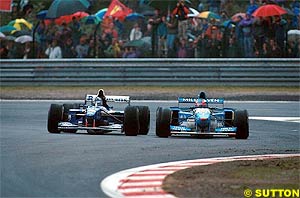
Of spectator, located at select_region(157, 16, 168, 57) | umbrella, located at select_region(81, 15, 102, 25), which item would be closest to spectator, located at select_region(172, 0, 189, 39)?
spectator, located at select_region(157, 16, 168, 57)

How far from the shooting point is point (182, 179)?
416 inches

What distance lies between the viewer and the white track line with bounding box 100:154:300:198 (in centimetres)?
960

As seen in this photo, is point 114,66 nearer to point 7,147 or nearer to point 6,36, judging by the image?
point 6,36

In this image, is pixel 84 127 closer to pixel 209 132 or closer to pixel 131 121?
pixel 131 121

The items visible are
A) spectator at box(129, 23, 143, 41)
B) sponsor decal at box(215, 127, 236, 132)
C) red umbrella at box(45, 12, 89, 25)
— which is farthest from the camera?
red umbrella at box(45, 12, 89, 25)

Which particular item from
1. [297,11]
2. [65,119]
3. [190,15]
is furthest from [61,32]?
[65,119]

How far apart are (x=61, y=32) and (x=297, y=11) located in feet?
25.4

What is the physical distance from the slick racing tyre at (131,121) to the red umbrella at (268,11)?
1222 cm

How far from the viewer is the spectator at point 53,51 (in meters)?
30.5

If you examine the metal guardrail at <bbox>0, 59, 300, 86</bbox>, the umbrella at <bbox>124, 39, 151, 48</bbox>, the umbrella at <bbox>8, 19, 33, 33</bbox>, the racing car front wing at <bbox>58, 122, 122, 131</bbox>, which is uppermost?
the umbrella at <bbox>8, 19, 33, 33</bbox>

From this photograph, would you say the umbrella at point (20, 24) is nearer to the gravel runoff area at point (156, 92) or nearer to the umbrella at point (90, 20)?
the umbrella at point (90, 20)

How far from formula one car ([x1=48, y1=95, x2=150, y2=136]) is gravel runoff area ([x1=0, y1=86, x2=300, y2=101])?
965cm

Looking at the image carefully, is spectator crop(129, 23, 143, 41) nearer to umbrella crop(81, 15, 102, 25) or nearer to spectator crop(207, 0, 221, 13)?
umbrella crop(81, 15, 102, 25)

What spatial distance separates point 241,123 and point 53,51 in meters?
14.9
